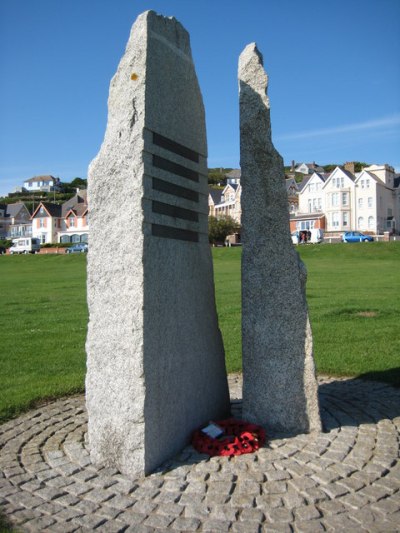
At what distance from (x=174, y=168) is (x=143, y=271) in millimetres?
1417

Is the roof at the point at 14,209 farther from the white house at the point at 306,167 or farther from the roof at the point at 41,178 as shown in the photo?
the white house at the point at 306,167

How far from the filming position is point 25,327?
1398 centimetres

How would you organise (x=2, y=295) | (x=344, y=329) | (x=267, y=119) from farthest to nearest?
(x=2, y=295) < (x=344, y=329) < (x=267, y=119)

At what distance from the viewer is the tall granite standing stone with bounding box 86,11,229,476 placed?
5004 millimetres

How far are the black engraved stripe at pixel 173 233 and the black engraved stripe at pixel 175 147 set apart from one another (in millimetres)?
881

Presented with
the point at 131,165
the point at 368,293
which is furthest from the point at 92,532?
the point at 368,293

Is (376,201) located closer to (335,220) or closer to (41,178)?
(335,220)

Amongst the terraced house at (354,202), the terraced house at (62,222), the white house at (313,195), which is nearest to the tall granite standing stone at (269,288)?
the terraced house at (354,202)

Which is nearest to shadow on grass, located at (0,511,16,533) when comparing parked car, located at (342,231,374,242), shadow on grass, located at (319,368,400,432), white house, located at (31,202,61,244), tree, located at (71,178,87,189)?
shadow on grass, located at (319,368,400,432)

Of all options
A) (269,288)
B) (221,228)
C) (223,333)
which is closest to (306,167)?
(221,228)

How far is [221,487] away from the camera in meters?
4.53

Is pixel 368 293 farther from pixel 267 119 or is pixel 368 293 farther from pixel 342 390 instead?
pixel 267 119

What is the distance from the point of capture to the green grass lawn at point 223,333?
8329 mm

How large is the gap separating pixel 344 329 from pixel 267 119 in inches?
300
